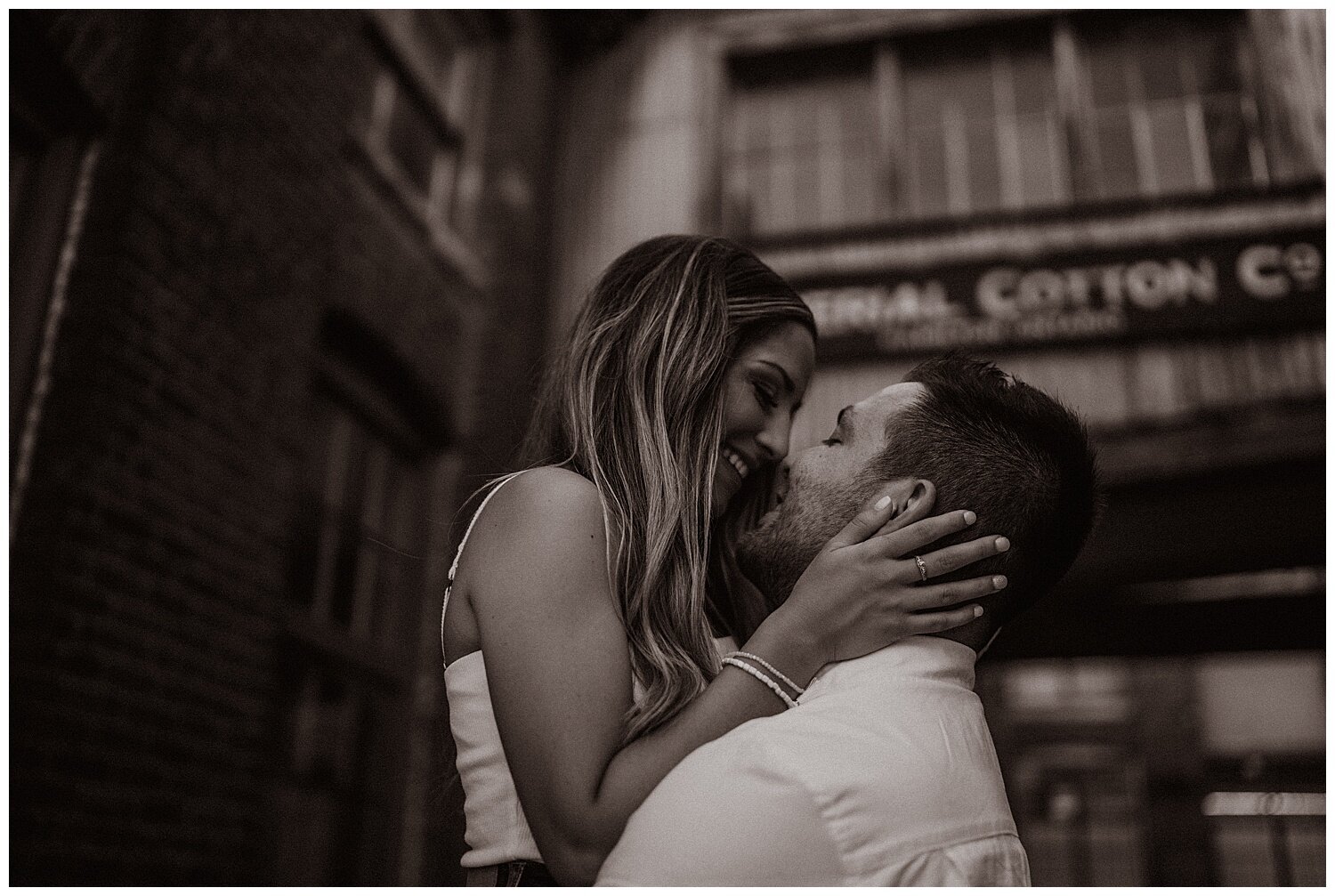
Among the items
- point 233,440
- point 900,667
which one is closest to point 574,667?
point 900,667

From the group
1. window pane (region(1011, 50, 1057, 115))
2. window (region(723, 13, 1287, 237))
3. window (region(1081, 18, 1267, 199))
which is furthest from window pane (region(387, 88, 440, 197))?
window (region(1081, 18, 1267, 199))

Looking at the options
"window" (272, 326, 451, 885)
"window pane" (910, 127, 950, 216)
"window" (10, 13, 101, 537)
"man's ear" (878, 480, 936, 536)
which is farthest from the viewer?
"window pane" (910, 127, 950, 216)

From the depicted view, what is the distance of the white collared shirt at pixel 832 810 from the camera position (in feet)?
4.04

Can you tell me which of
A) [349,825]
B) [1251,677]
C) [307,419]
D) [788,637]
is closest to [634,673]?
[788,637]

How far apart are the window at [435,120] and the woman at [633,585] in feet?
12.9

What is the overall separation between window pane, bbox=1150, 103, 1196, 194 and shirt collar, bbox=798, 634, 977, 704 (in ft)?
19.9

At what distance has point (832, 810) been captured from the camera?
4.05 feet

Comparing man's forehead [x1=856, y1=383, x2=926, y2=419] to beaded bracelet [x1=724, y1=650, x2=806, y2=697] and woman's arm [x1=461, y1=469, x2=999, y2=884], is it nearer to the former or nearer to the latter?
woman's arm [x1=461, y1=469, x2=999, y2=884]

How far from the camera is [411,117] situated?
6207mm

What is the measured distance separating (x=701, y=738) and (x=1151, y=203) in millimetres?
6094

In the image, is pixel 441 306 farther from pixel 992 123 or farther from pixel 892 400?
pixel 892 400

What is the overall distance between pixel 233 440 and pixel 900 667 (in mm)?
3282

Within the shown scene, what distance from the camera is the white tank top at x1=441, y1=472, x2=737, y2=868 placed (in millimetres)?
1498

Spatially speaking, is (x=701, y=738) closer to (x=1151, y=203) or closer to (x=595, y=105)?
(x=1151, y=203)
